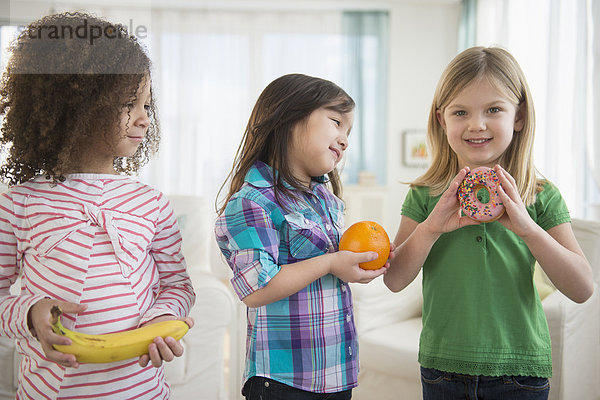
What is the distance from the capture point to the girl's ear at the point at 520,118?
48.3 inches

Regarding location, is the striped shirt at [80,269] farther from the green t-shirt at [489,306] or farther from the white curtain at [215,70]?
the white curtain at [215,70]

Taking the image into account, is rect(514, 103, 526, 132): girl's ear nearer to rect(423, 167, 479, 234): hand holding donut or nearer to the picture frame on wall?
rect(423, 167, 479, 234): hand holding donut

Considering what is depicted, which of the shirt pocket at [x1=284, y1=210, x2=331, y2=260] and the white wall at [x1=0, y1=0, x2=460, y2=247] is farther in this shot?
the white wall at [x1=0, y1=0, x2=460, y2=247]

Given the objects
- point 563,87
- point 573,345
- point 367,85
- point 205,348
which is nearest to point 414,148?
point 367,85

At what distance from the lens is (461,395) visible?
3.82 ft

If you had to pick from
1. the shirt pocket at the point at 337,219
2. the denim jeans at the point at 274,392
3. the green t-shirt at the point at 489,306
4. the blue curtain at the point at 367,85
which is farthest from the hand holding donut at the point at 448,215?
the blue curtain at the point at 367,85

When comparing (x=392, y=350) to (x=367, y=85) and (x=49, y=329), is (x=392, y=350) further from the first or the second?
(x=367, y=85)

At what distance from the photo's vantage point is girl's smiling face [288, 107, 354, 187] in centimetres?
114

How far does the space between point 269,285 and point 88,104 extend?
0.55 meters

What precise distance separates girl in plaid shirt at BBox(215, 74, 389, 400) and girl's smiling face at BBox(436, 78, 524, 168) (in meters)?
0.27

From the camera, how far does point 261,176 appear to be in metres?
1.13

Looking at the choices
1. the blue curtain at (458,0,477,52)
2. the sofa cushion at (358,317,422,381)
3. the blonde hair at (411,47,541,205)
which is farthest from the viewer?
the blue curtain at (458,0,477,52)

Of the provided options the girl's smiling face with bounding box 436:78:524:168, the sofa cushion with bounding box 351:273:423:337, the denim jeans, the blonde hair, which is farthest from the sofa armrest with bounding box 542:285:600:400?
the denim jeans

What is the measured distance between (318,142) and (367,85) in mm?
5276
